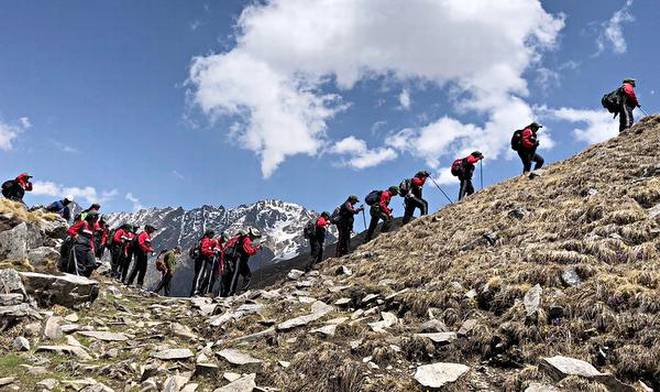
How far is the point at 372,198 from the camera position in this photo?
23.4 metres

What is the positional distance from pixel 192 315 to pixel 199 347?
4.01 metres

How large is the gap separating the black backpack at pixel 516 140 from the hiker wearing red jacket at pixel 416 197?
14.2 ft

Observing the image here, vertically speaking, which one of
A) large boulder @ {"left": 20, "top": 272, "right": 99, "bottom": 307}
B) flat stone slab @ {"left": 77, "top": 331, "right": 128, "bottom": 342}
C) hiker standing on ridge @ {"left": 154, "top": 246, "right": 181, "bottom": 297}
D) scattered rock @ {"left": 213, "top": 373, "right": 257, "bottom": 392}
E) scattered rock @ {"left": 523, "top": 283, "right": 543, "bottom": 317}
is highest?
hiker standing on ridge @ {"left": 154, "top": 246, "right": 181, "bottom": 297}

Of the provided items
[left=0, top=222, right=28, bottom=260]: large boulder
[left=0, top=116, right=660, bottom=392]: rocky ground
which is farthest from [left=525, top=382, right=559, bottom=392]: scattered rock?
[left=0, top=222, right=28, bottom=260]: large boulder

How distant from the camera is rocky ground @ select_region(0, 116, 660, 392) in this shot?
8.12 m

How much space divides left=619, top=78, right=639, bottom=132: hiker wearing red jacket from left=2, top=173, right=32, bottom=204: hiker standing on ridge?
2972cm

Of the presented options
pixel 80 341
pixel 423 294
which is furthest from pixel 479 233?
pixel 80 341

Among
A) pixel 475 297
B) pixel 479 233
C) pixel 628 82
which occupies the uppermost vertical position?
pixel 628 82

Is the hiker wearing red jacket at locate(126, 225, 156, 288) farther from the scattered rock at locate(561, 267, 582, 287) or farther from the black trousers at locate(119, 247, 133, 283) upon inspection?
the scattered rock at locate(561, 267, 582, 287)

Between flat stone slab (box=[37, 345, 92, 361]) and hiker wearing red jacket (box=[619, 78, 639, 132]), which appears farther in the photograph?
hiker wearing red jacket (box=[619, 78, 639, 132])

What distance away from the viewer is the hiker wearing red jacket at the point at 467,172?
23.9 meters

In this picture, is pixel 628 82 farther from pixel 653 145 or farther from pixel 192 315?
pixel 192 315

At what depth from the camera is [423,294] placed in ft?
37.7

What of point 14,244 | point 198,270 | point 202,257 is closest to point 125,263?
point 198,270
